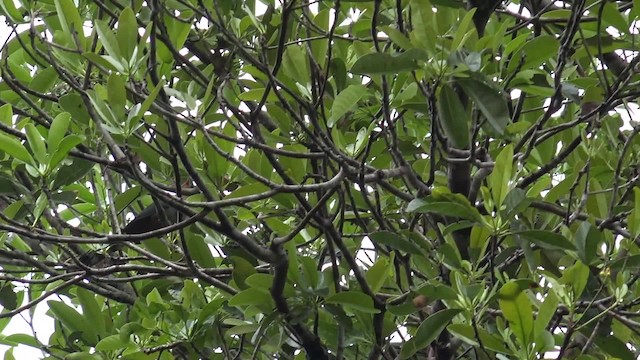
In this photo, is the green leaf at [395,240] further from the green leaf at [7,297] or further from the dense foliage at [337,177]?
the green leaf at [7,297]

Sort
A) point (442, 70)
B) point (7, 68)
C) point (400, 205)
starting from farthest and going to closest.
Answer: point (400, 205), point (7, 68), point (442, 70)

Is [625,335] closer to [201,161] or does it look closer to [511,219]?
[511,219]

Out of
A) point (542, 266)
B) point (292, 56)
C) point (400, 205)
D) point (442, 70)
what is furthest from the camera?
point (400, 205)

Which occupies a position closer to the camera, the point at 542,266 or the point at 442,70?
the point at 442,70

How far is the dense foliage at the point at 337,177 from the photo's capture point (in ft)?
5.27

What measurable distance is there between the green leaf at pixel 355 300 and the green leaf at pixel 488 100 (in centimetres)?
44

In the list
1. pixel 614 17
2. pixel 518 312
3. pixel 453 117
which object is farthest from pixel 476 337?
pixel 614 17

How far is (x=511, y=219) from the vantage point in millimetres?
1615

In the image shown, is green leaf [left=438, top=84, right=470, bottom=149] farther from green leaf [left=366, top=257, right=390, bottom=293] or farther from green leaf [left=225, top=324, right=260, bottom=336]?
green leaf [left=225, top=324, right=260, bottom=336]

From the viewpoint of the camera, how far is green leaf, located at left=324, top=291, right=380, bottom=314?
1.78 m

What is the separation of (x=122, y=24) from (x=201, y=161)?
0.43m

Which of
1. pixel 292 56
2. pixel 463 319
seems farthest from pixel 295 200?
pixel 463 319

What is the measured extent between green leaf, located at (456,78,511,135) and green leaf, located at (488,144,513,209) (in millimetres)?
57

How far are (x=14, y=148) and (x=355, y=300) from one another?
73 centimetres
